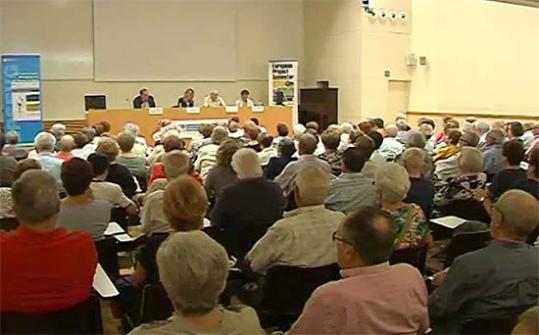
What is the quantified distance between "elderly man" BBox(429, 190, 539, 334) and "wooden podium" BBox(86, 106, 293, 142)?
995 centimetres

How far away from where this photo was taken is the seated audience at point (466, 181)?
5258 mm

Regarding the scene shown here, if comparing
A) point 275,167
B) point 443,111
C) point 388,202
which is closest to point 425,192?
point 388,202

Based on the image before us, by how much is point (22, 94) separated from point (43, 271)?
11989 mm

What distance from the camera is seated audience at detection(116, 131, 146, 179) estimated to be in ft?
22.2

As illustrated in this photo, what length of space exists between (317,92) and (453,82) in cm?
321

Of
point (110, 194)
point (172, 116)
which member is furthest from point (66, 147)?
point (172, 116)

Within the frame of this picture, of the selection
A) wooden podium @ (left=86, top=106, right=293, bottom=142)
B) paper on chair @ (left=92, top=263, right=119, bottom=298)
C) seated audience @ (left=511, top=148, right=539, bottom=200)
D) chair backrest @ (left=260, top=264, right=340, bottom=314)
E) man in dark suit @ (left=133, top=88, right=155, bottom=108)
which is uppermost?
man in dark suit @ (left=133, top=88, right=155, bottom=108)

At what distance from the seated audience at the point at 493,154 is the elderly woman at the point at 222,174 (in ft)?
8.51

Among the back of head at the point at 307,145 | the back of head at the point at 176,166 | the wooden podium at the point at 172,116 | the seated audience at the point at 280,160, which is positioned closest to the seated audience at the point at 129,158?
the seated audience at the point at 280,160

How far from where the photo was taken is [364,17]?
15.3 meters

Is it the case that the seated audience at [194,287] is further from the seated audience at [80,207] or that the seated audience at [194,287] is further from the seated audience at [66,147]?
the seated audience at [66,147]

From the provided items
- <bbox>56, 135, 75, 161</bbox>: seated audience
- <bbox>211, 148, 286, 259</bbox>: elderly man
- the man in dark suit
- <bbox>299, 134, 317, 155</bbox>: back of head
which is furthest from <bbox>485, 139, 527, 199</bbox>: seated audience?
the man in dark suit

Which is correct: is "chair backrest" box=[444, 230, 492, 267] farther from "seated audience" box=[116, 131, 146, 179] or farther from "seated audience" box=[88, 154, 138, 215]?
"seated audience" box=[116, 131, 146, 179]

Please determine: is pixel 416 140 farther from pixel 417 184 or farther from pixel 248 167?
pixel 248 167
